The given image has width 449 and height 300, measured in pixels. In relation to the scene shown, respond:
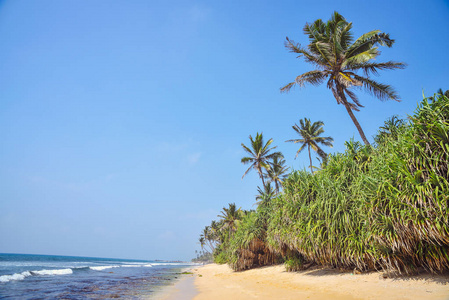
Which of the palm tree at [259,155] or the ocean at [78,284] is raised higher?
the palm tree at [259,155]

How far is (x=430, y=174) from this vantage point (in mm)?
6398

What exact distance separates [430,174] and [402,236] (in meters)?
1.89

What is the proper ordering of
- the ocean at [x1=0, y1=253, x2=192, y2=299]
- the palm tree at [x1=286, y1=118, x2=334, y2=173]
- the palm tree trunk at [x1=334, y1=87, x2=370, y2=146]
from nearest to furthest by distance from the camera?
1. the ocean at [x1=0, y1=253, x2=192, y2=299]
2. the palm tree trunk at [x1=334, y1=87, x2=370, y2=146]
3. the palm tree at [x1=286, y1=118, x2=334, y2=173]

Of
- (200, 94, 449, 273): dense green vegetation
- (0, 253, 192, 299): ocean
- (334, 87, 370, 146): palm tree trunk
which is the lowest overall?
(0, 253, 192, 299): ocean

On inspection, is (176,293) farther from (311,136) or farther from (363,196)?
(311,136)

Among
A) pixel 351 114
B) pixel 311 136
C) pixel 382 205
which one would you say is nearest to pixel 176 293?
pixel 382 205

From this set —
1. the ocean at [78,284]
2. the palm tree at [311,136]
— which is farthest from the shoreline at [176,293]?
the palm tree at [311,136]

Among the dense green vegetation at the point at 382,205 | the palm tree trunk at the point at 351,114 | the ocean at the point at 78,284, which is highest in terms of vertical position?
the palm tree trunk at the point at 351,114

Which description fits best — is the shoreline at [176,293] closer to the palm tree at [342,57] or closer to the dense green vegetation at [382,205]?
the dense green vegetation at [382,205]

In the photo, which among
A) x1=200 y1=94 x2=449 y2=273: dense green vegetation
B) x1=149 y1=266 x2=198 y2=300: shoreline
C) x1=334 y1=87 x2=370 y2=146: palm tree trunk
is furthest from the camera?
x1=334 y1=87 x2=370 y2=146: palm tree trunk

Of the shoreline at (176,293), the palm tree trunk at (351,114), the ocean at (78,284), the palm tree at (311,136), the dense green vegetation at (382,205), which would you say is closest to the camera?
the dense green vegetation at (382,205)

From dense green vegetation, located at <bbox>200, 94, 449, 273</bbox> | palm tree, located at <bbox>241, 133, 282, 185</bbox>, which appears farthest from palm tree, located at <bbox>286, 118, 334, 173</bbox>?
dense green vegetation, located at <bbox>200, 94, 449, 273</bbox>

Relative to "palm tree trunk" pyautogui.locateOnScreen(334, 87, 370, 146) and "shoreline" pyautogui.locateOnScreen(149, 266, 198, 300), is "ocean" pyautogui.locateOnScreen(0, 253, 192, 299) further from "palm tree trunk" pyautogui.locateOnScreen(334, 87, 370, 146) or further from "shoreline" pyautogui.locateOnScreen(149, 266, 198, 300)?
"palm tree trunk" pyautogui.locateOnScreen(334, 87, 370, 146)

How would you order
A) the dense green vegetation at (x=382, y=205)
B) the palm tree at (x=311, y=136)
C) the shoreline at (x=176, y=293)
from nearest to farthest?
the dense green vegetation at (x=382, y=205) < the shoreline at (x=176, y=293) < the palm tree at (x=311, y=136)
